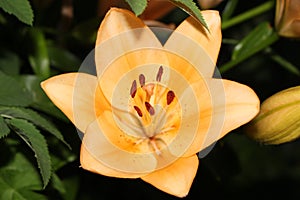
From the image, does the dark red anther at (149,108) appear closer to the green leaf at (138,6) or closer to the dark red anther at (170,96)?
the dark red anther at (170,96)

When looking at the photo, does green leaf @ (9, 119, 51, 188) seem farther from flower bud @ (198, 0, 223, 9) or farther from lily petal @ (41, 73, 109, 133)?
flower bud @ (198, 0, 223, 9)

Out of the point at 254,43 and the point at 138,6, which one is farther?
the point at 254,43

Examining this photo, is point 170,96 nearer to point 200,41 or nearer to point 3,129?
point 200,41

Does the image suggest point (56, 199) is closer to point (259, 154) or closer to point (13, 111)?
point (13, 111)

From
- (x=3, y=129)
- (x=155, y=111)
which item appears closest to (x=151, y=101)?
(x=155, y=111)

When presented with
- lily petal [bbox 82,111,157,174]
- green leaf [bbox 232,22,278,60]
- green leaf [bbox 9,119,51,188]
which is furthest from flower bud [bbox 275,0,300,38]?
green leaf [bbox 9,119,51,188]

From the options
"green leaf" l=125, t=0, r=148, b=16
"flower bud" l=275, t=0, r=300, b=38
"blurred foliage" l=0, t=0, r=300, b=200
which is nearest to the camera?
"green leaf" l=125, t=0, r=148, b=16

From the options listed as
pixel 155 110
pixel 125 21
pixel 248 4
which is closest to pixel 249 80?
pixel 248 4
